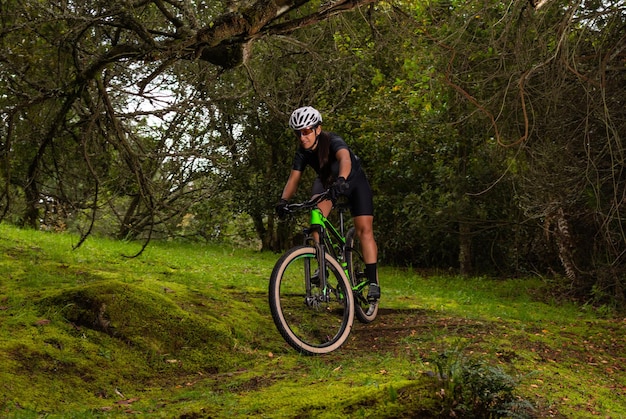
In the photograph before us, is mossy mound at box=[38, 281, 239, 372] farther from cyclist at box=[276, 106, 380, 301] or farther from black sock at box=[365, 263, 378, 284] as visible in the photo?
black sock at box=[365, 263, 378, 284]

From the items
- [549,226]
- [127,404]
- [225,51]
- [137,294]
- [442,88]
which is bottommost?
[127,404]

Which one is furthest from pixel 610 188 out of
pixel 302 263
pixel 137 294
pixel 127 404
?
pixel 127 404

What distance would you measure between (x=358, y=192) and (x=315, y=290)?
108 cm

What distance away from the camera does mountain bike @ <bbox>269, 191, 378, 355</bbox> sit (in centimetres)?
561

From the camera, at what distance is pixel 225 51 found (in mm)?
7148

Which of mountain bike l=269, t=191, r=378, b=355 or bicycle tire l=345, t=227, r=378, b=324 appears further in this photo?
bicycle tire l=345, t=227, r=378, b=324

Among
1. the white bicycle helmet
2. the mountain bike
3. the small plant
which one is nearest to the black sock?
the mountain bike

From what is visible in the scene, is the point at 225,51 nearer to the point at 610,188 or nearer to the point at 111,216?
the point at 610,188

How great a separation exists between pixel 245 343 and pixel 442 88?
22.1 ft

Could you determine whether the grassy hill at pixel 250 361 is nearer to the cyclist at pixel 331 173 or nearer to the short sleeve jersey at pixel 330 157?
the cyclist at pixel 331 173

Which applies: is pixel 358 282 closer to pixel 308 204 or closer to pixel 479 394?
pixel 308 204

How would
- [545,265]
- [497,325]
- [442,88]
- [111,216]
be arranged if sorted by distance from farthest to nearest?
[111,216] → [545,265] → [442,88] → [497,325]

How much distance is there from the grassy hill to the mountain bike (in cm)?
23

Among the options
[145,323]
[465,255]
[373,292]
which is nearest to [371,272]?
[373,292]
